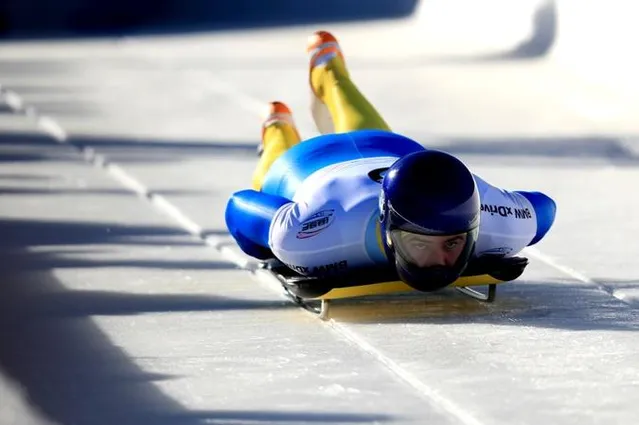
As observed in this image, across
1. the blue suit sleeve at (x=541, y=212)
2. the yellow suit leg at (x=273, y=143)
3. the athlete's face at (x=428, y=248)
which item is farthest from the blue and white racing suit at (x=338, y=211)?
the yellow suit leg at (x=273, y=143)

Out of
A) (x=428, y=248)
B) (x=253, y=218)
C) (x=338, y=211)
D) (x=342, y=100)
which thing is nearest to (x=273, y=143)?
(x=342, y=100)

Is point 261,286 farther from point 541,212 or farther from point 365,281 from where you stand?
point 541,212

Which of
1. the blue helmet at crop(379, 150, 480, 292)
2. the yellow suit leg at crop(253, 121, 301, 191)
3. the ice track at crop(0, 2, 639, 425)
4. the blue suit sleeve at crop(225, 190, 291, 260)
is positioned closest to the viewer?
the ice track at crop(0, 2, 639, 425)

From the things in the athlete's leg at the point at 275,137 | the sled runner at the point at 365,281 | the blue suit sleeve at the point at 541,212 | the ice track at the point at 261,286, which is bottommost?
the ice track at the point at 261,286

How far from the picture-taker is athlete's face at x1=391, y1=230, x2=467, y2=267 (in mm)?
5676

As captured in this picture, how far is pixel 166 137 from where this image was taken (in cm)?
1168

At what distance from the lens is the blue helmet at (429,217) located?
18.3 feet

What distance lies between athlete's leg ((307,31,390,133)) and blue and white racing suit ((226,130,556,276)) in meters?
0.90

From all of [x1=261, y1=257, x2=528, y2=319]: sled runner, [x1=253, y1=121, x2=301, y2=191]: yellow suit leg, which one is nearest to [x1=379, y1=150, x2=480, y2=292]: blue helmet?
[x1=261, y1=257, x2=528, y2=319]: sled runner

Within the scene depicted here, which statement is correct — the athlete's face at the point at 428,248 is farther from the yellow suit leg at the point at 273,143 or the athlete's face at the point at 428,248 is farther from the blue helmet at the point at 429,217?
the yellow suit leg at the point at 273,143

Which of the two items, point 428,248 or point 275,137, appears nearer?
point 428,248

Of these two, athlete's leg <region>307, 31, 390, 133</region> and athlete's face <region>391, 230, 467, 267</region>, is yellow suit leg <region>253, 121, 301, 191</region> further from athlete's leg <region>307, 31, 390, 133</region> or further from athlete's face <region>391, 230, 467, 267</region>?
athlete's face <region>391, 230, 467, 267</region>

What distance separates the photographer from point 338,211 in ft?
19.5

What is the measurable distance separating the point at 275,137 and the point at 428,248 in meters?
1.94
